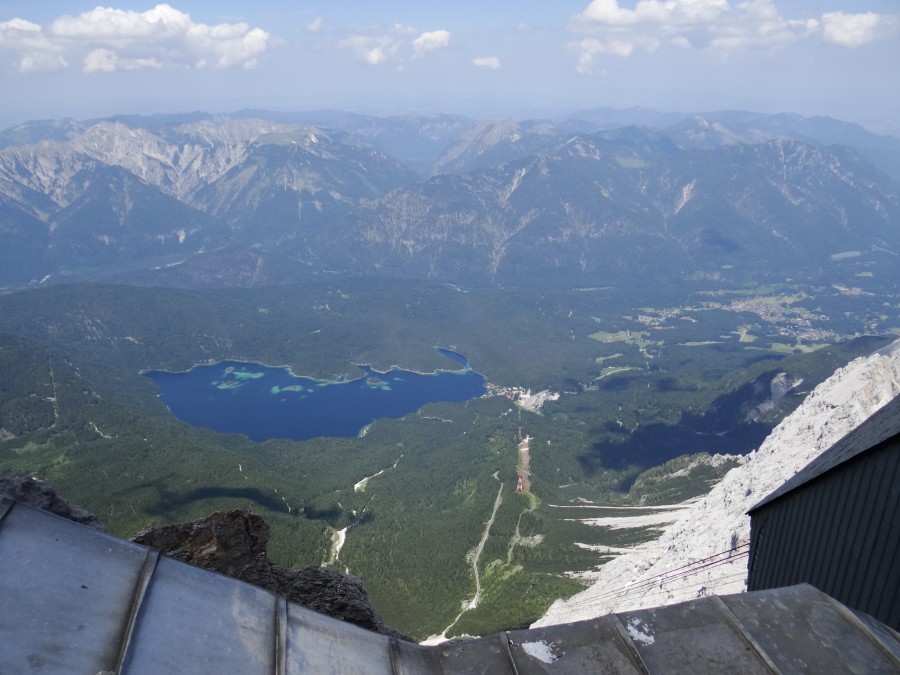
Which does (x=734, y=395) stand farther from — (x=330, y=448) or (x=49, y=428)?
(x=49, y=428)

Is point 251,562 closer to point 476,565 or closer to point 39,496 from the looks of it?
point 39,496

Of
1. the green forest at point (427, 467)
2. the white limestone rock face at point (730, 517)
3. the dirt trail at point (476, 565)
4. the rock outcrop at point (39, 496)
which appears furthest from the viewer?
the green forest at point (427, 467)

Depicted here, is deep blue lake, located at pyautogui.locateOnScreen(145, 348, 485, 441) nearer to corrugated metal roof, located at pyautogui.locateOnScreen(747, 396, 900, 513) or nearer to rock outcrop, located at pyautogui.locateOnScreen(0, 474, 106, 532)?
corrugated metal roof, located at pyautogui.locateOnScreen(747, 396, 900, 513)

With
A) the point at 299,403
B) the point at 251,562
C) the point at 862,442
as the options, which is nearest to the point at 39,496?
the point at 251,562

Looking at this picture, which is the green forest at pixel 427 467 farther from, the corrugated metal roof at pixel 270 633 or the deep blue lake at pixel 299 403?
the corrugated metal roof at pixel 270 633

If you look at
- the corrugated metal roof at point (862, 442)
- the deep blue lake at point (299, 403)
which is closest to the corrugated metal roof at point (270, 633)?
the corrugated metal roof at point (862, 442)
